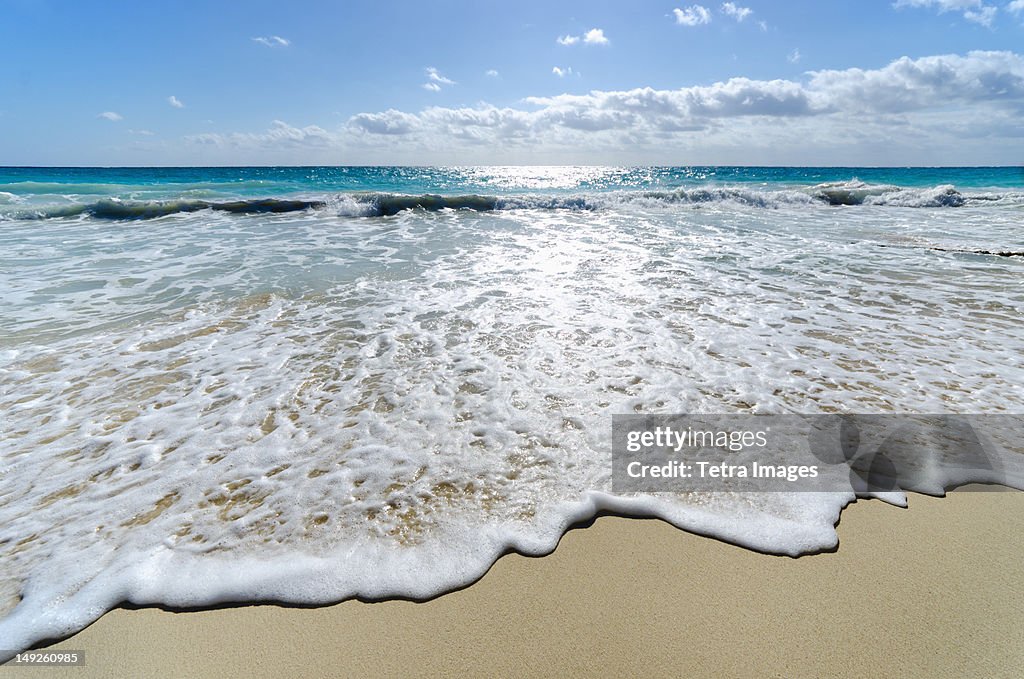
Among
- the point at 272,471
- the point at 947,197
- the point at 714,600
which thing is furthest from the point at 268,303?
the point at 947,197

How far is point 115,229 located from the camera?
40.4ft

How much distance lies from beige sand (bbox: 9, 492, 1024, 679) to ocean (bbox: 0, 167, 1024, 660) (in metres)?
0.12

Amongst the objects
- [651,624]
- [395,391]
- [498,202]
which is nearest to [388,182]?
[498,202]

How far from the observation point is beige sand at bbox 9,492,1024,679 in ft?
5.48

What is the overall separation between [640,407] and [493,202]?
1575 cm

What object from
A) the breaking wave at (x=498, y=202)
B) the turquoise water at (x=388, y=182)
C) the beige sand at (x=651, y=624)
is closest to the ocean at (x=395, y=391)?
the beige sand at (x=651, y=624)

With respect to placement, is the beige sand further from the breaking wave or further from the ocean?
the breaking wave

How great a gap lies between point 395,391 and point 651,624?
91.9 inches

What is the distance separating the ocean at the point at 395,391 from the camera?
2164 mm

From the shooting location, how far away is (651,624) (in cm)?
180

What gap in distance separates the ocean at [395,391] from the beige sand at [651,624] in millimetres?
123

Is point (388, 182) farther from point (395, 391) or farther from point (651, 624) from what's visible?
point (651, 624)

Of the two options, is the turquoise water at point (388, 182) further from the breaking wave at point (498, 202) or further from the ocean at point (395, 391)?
the ocean at point (395, 391)

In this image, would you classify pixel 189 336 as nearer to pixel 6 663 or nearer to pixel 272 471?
pixel 272 471
